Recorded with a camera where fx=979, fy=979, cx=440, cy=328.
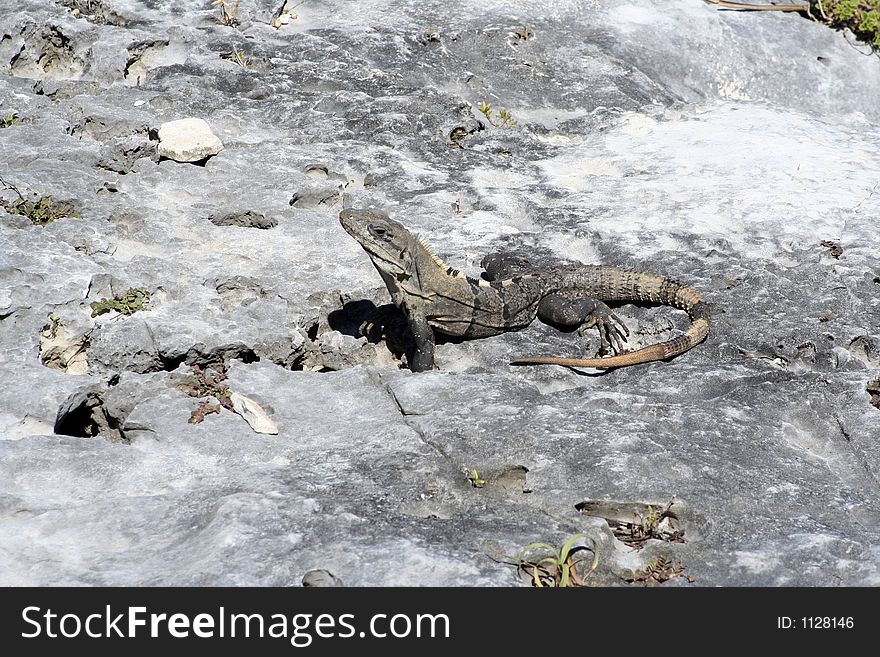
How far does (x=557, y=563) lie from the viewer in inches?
166

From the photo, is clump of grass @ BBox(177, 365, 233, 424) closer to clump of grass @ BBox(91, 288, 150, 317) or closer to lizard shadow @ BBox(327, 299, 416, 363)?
clump of grass @ BBox(91, 288, 150, 317)

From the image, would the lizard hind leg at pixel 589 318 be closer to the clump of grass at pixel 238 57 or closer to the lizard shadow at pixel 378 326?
the lizard shadow at pixel 378 326

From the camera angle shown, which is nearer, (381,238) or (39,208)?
(381,238)

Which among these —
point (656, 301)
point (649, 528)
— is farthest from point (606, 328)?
point (649, 528)

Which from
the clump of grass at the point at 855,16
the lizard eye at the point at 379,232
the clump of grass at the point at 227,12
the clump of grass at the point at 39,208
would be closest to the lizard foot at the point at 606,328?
the lizard eye at the point at 379,232

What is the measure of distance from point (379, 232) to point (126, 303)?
1.68 metres

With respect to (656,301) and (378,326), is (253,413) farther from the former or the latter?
(656,301)

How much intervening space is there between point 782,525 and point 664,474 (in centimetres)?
60

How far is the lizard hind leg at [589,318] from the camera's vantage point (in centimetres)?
658

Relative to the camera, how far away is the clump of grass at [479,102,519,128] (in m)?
9.54

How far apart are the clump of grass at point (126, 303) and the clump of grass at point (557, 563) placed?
10.5 ft

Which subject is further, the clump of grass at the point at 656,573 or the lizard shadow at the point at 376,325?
the lizard shadow at the point at 376,325

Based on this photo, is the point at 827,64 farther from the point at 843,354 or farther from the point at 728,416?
the point at 728,416

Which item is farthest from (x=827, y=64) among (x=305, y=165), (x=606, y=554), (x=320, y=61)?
(x=606, y=554)
